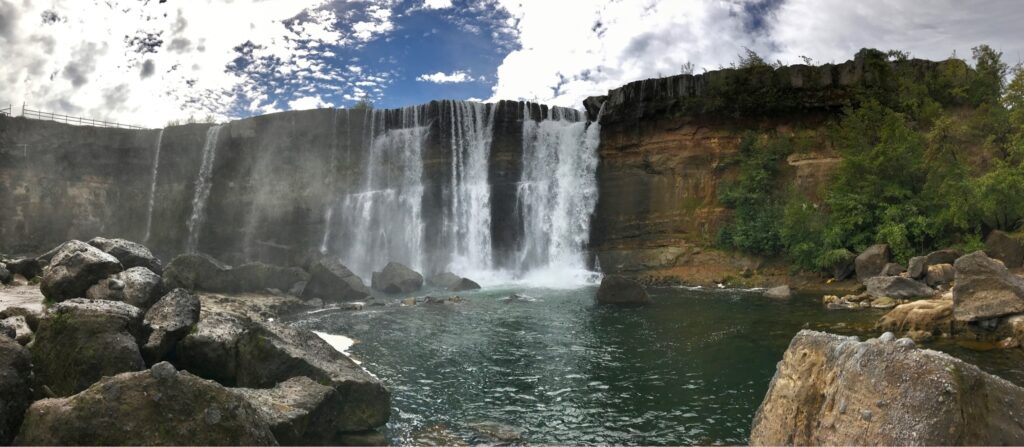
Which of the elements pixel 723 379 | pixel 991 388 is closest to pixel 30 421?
pixel 991 388

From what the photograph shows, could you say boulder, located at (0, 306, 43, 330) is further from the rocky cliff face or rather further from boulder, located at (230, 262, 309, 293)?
the rocky cliff face

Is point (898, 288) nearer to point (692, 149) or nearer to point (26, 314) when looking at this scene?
point (692, 149)

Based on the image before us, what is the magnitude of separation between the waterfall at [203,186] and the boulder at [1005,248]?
4699 cm

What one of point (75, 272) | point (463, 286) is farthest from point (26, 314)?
point (463, 286)

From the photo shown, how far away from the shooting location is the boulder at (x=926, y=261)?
22002 mm

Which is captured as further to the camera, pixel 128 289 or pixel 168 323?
pixel 128 289

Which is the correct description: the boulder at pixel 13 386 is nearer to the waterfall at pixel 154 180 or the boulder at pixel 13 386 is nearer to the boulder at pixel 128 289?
the boulder at pixel 128 289

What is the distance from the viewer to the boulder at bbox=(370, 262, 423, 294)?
99.9 feet

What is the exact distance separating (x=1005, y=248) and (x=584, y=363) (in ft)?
63.6

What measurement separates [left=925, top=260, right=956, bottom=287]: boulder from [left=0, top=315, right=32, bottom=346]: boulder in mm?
25777

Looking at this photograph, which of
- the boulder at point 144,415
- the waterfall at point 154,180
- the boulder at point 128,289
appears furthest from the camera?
the waterfall at point 154,180

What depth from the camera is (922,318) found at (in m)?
Result: 15.0

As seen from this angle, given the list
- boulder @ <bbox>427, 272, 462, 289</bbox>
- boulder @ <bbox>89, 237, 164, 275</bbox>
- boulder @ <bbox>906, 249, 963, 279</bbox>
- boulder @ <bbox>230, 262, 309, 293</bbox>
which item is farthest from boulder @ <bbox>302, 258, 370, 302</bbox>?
boulder @ <bbox>906, 249, 963, 279</bbox>

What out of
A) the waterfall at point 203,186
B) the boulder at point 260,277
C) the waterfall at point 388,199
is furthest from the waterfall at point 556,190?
the waterfall at point 203,186
